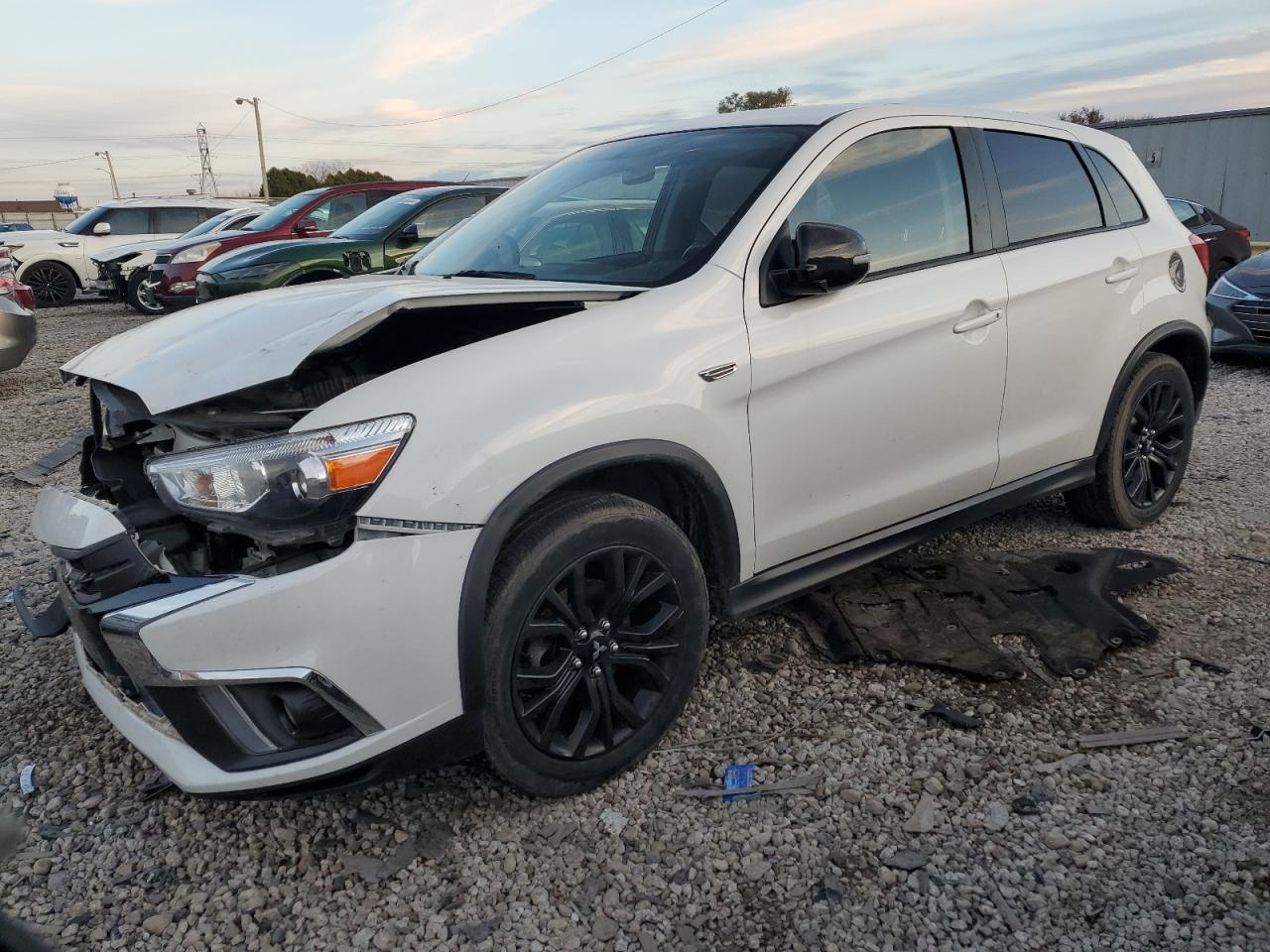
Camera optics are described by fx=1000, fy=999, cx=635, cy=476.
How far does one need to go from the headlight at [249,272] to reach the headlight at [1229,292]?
835 cm

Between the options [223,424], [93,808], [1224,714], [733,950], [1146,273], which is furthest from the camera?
[1146,273]

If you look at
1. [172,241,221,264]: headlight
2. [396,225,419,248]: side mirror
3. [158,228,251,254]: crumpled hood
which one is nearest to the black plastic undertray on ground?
[396,225,419,248]: side mirror

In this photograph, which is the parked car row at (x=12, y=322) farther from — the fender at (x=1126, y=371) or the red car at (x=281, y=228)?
the fender at (x=1126, y=371)

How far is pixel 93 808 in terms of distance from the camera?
9.12ft

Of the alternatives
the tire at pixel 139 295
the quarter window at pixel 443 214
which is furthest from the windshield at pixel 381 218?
the tire at pixel 139 295

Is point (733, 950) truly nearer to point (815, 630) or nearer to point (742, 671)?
point (742, 671)

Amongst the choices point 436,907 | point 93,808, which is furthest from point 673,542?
point 93,808

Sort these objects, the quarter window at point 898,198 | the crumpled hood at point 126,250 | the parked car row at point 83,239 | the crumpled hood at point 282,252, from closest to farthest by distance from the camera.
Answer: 1. the quarter window at point 898,198
2. the crumpled hood at point 282,252
3. the crumpled hood at point 126,250
4. the parked car row at point 83,239

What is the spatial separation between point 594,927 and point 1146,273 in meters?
3.51

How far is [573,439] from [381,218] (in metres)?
8.18

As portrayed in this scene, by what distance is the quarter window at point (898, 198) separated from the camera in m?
3.20

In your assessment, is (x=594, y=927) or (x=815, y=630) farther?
(x=815, y=630)

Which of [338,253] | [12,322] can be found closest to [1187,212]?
[338,253]

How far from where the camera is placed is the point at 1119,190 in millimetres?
4301
